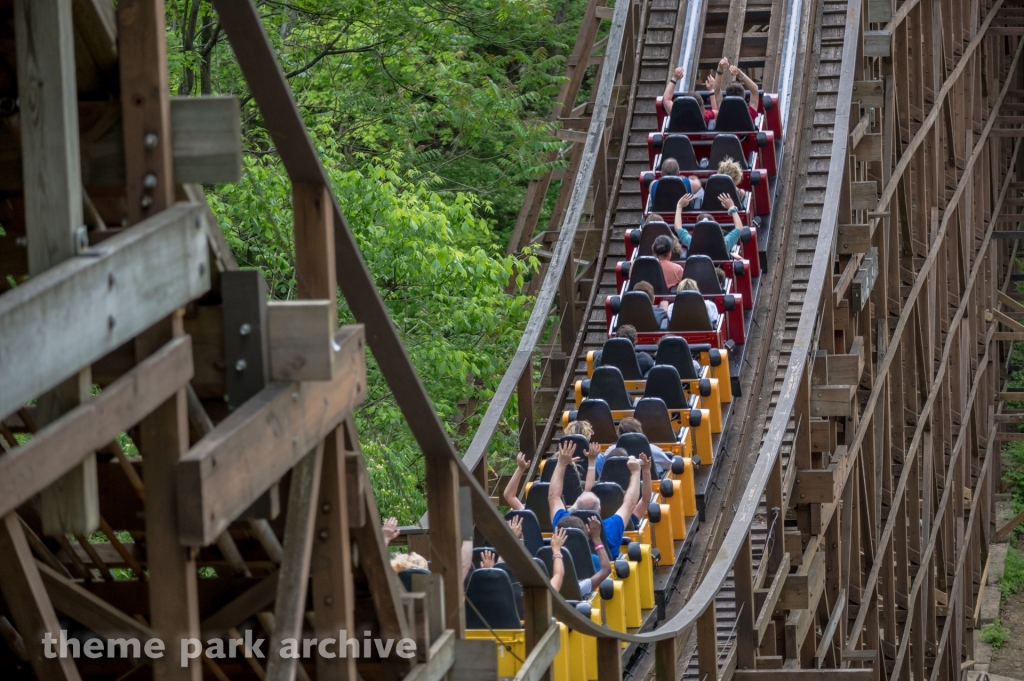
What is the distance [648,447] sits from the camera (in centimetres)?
802

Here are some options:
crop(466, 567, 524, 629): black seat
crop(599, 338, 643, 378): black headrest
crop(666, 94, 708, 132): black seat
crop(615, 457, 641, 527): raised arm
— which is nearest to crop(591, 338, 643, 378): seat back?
crop(599, 338, 643, 378): black headrest

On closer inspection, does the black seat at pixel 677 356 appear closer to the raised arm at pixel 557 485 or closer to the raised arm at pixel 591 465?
the raised arm at pixel 591 465

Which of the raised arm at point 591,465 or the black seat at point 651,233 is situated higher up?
the black seat at point 651,233

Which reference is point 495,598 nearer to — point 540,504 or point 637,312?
point 540,504

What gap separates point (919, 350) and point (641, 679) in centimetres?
686

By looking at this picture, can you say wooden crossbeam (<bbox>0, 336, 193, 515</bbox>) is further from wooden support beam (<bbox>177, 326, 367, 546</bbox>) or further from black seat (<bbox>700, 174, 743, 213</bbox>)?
black seat (<bbox>700, 174, 743, 213</bbox>)

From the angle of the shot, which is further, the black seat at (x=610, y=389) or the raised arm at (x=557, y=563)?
the black seat at (x=610, y=389)

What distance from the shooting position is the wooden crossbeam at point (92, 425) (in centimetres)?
218

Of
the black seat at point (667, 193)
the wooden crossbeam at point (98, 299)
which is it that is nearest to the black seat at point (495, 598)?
the wooden crossbeam at point (98, 299)

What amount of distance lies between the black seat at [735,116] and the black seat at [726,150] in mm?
286

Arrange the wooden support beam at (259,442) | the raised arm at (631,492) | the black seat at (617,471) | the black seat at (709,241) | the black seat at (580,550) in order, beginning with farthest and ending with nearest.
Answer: the black seat at (709,241) < the black seat at (617,471) < the raised arm at (631,492) < the black seat at (580,550) < the wooden support beam at (259,442)

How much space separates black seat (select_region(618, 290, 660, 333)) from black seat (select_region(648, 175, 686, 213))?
4.60 feet

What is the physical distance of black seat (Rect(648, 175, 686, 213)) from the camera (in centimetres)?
1058

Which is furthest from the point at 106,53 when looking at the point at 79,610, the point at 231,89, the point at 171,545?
the point at 231,89
